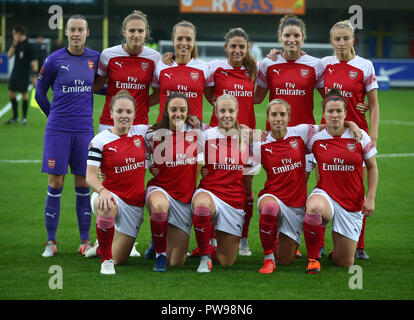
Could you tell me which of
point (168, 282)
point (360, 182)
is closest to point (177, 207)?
point (168, 282)

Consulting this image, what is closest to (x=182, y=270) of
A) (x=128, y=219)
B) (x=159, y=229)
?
(x=159, y=229)

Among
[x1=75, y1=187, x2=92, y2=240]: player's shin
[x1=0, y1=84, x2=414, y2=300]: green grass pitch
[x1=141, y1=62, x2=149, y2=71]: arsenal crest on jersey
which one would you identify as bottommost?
[x1=0, y1=84, x2=414, y2=300]: green grass pitch

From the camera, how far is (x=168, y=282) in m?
4.85

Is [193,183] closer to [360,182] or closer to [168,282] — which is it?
[168,282]

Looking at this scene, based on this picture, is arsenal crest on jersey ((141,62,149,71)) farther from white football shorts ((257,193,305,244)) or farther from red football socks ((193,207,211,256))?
white football shorts ((257,193,305,244))

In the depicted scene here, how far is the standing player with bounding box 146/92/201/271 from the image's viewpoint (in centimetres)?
535

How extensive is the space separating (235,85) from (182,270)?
1.65 m

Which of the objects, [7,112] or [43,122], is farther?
[7,112]

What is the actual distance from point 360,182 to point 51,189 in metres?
2.59

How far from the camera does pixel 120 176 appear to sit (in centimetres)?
532

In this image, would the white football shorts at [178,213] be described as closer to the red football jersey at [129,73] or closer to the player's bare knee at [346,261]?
A: the red football jersey at [129,73]

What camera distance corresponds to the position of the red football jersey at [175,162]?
5.40 metres

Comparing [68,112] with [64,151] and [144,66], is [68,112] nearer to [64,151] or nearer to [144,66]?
[64,151]

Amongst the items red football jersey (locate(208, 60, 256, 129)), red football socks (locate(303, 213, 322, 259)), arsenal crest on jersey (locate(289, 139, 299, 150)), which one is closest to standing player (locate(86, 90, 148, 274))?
red football jersey (locate(208, 60, 256, 129))
